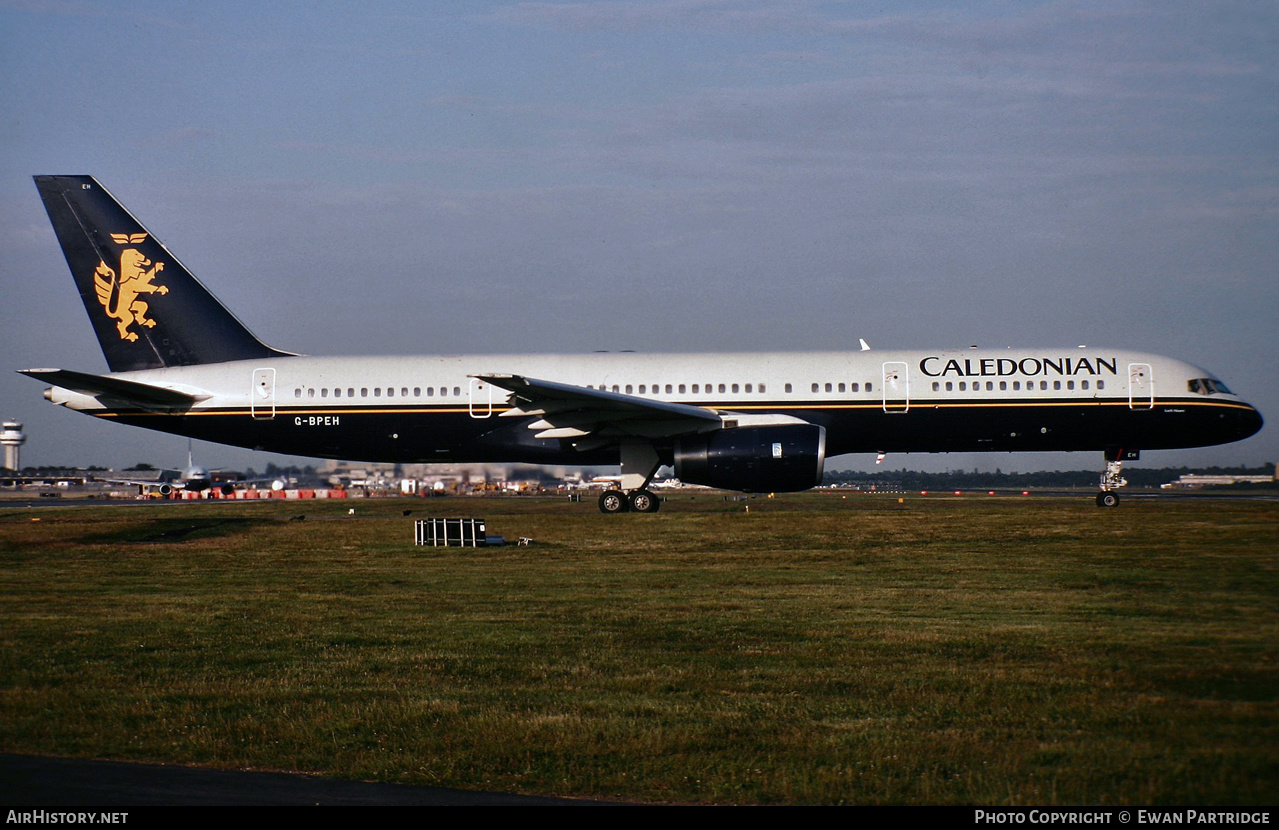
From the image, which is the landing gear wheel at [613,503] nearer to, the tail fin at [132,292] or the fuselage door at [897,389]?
the fuselage door at [897,389]

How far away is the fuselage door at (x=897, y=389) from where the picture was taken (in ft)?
98.0

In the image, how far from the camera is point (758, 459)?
27.8m

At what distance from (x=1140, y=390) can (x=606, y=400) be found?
14.1 m

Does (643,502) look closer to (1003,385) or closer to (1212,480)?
(1003,385)

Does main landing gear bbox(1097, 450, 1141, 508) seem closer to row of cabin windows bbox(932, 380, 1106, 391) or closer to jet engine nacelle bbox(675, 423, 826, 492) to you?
row of cabin windows bbox(932, 380, 1106, 391)

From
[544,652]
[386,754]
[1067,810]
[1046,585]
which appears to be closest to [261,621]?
[544,652]

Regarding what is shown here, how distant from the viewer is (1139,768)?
18.1 ft

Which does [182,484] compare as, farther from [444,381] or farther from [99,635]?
[99,635]

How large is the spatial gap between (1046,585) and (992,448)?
1901cm

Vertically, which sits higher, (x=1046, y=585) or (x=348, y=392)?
(x=348, y=392)

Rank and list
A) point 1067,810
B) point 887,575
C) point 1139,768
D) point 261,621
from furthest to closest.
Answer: point 887,575, point 261,621, point 1067,810, point 1139,768

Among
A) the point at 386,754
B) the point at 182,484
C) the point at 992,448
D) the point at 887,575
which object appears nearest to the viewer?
the point at 386,754

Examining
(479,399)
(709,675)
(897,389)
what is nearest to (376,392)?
(479,399)

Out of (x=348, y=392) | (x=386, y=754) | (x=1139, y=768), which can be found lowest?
(x=386, y=754)
